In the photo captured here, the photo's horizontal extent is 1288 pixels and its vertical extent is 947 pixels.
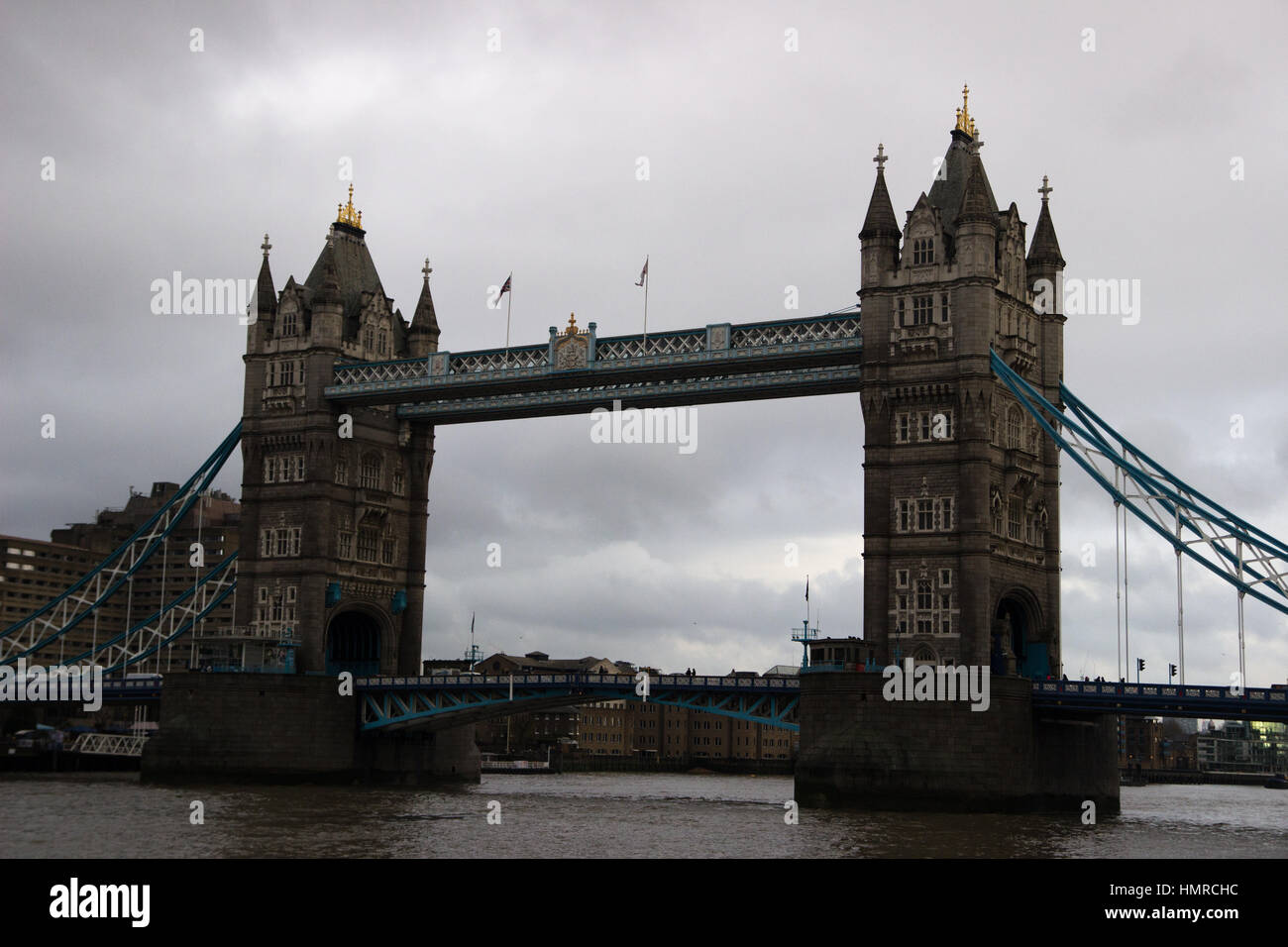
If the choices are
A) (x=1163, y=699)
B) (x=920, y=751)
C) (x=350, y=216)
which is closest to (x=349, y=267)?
(x=350, y=216)

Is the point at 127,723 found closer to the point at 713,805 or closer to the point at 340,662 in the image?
the point at 340,662

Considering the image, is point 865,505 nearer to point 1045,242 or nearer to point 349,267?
point 1045,242

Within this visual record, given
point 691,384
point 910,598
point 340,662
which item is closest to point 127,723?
point 340,662

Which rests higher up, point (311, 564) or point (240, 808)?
point (311, 564)

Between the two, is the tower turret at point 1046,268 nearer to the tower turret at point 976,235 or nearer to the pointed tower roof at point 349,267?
the tower turret at point 976,235

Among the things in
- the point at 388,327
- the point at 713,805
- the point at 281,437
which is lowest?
the point at 713,805

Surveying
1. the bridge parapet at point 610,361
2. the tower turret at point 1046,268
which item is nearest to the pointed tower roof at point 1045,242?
the tower turret at point 1046,268

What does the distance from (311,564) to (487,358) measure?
1621 cm

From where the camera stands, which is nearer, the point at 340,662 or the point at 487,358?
the point at 487,358

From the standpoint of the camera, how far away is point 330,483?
3976 inches

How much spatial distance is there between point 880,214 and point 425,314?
35.9m

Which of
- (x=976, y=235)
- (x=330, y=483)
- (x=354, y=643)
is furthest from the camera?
(x=354, y=643)

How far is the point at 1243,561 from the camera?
72125mm
